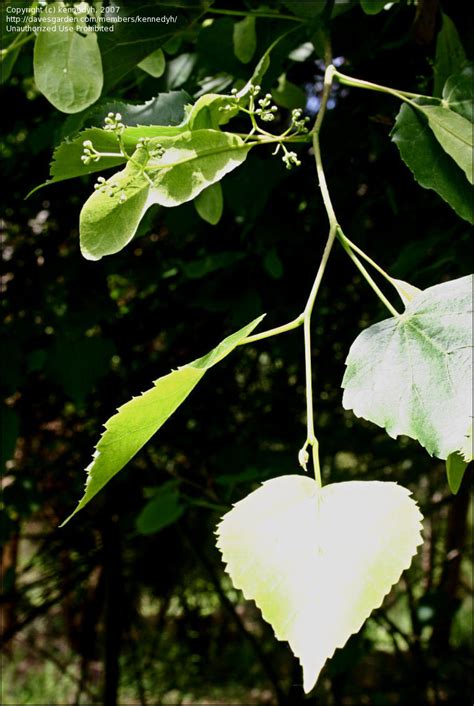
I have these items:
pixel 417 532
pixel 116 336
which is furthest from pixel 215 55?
pixel 116 336

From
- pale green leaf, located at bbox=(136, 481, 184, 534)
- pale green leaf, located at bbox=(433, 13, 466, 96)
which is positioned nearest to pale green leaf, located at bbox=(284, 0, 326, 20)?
pale green leaf, located at bbox=(433, 13, 466, 96)

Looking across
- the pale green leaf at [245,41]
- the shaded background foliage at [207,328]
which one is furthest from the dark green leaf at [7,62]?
the pale green leaf at [245,41]

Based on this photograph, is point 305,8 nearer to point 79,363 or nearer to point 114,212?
point 114,212

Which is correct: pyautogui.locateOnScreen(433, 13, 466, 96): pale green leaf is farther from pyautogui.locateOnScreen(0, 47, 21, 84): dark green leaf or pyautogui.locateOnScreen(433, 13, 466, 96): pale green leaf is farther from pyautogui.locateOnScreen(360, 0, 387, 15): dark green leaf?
pyautogui.locateOnScreen(0, 47, 21, 84): dark green leaf

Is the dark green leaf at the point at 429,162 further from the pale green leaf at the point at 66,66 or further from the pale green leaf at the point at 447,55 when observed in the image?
the pale green leaf at the point at 66,66

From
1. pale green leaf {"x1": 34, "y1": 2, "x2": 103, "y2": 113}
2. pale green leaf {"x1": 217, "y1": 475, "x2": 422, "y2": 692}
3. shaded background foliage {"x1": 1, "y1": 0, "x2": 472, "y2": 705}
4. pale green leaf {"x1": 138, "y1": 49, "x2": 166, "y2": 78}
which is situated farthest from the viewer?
shaded background foliage {"x1": 1, "y1": 0, "x2": 472, "y2": 705}
